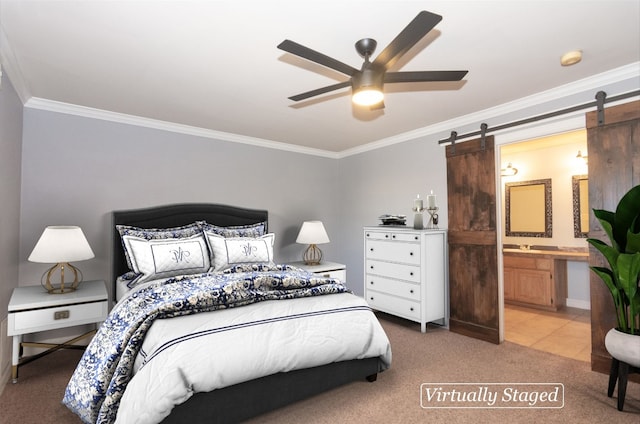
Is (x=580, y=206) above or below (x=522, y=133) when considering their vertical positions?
below

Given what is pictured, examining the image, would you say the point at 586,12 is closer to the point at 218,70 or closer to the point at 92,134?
the point at 218,70

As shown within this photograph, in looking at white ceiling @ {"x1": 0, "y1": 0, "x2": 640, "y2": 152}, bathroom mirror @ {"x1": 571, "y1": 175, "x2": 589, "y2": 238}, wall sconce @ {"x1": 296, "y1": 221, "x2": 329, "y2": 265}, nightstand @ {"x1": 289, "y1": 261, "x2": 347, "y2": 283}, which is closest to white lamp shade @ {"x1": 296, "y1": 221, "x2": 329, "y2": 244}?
wall sconce @ {"x1": 296, "y1": 221, "x2": 329, "y2": 265}

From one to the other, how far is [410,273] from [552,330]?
5.59 ft

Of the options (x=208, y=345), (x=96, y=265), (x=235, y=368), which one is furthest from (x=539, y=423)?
(x=96, y=265)

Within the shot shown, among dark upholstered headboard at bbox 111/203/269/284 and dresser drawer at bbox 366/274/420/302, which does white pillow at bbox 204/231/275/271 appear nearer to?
dark upholstered headboard at bbox 111/203/269/284

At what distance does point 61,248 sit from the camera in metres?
2.70

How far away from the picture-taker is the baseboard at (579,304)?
14.8 ft

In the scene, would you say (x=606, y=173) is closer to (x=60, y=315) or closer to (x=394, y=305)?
(x=394, y=305)


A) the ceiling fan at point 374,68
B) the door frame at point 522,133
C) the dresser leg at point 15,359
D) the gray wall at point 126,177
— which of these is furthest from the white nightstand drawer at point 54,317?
the door frame at point 522,133

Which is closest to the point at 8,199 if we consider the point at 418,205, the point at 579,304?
the point at 418,205

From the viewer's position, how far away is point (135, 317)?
1939 mm

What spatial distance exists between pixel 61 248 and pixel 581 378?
414cm

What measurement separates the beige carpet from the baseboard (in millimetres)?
2114

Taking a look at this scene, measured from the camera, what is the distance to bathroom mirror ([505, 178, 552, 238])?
4953 mm
